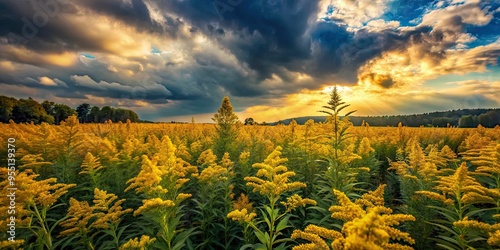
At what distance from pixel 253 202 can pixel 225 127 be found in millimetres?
5109

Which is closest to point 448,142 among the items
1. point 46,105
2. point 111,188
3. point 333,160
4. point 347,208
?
point 333,160

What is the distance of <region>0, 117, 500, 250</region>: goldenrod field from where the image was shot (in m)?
2.57

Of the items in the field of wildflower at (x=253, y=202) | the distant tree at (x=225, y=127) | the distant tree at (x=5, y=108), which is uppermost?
the distant tree at (x=5, y=108)

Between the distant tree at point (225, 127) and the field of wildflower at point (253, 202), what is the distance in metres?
0.51

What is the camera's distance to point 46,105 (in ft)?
174

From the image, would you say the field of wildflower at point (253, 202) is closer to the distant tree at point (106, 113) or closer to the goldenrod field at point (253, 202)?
the goldenrod field at point (253, 202)

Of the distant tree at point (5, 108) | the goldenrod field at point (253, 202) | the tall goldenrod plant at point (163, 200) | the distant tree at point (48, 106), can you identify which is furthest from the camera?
the distant tree at point (48, 106)

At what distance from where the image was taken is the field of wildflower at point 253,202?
2584 millimetres

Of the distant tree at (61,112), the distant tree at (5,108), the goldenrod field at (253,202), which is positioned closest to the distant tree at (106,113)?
the distant tree at (61,112)

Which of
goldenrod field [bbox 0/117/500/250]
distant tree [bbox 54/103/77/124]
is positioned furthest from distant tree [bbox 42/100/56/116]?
goldenrod field [bbox 0/117/500/250]

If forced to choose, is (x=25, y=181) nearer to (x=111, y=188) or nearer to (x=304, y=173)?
(x=111, y=188)

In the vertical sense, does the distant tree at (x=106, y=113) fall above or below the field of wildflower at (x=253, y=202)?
above

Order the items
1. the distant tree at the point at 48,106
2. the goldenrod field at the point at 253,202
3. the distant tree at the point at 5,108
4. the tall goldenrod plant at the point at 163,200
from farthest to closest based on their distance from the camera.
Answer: the distant tree at the point at 48,106 → the distant tree at the point at 5,108 → the tall goldenrod plant at the point at 163,200 → the goldenrod field at the point at 253,202

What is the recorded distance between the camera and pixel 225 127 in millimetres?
9250
